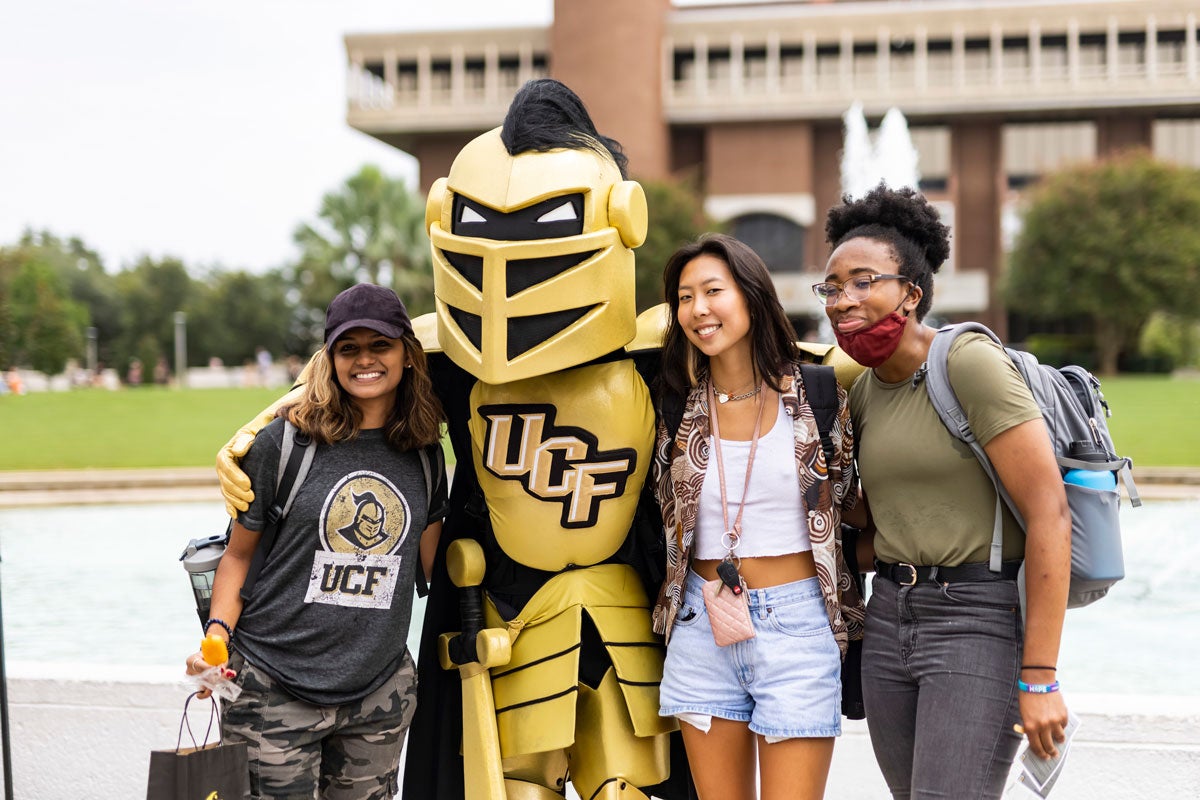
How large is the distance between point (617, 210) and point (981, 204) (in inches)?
1496

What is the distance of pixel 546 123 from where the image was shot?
2.94 metres

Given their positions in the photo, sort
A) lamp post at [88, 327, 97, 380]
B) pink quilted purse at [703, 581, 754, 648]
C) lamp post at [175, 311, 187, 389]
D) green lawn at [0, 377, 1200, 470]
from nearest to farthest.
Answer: pink quilted purse at [703, 581, 754, 648]
green lawn at [0, 377, 1200, 470]
lamp post at [175, 311, 187, 389]
lamp post at [88, 327, 97, 380]

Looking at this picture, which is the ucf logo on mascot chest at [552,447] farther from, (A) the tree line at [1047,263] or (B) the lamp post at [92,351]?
(B) the lamp post at [92,351]

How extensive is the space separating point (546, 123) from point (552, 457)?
0.91 m

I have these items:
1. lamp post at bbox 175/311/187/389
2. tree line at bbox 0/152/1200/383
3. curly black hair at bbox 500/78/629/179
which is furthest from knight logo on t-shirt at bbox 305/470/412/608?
lamp post at bbox 175/311/187/389

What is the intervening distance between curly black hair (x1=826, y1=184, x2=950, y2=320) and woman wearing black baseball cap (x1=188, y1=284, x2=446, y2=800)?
1.21 metres

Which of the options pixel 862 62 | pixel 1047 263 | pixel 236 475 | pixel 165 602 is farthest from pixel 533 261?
pixel 862 62

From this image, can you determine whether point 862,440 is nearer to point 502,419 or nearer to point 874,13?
point 502,419

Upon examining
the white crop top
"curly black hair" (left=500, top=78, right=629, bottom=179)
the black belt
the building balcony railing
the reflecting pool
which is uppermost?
the building balcony railing

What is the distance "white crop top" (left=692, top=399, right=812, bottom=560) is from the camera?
8.51 feet

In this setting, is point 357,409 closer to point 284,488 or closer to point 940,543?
point 284,488

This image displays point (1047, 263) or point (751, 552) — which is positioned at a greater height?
point (1047, 263)

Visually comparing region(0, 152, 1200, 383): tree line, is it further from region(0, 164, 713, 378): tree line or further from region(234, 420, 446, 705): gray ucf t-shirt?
Result: region(234, 420, 446, 705): gray ucf t-shirt

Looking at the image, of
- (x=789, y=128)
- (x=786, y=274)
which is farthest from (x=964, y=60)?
(x=786, y=274)
